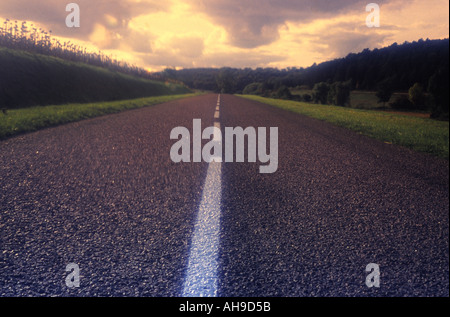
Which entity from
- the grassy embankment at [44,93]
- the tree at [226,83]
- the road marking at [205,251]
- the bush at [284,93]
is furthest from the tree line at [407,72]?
the tree at [226,83]

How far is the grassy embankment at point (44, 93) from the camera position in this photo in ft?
23.5

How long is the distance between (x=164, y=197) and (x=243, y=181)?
1102 millimetres

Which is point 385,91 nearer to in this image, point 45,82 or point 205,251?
point 205,251

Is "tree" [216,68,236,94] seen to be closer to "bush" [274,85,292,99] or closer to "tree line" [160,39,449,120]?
"bush" [274,85,292,99]

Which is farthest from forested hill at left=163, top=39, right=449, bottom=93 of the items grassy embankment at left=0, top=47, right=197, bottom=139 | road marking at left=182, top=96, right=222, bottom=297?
grassy embankment at left=0, top=47, right=197, bottom=139

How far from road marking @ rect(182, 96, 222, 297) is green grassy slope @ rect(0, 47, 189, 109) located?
365 inches

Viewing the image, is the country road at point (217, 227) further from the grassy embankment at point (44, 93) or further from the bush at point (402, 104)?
the grassy embankment at point (44, 93)

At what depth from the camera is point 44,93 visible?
11.8 meters

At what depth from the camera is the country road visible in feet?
5.57

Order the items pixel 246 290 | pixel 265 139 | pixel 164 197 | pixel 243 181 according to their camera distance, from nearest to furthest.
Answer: pixel 246 290 < pixel 164 197 < pixel 243 181 < pixel 265 139

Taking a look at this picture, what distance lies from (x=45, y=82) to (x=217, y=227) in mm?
13376

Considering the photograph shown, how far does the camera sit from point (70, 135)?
5.99 metres

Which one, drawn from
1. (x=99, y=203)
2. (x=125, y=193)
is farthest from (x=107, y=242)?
(x=125, y=193)
